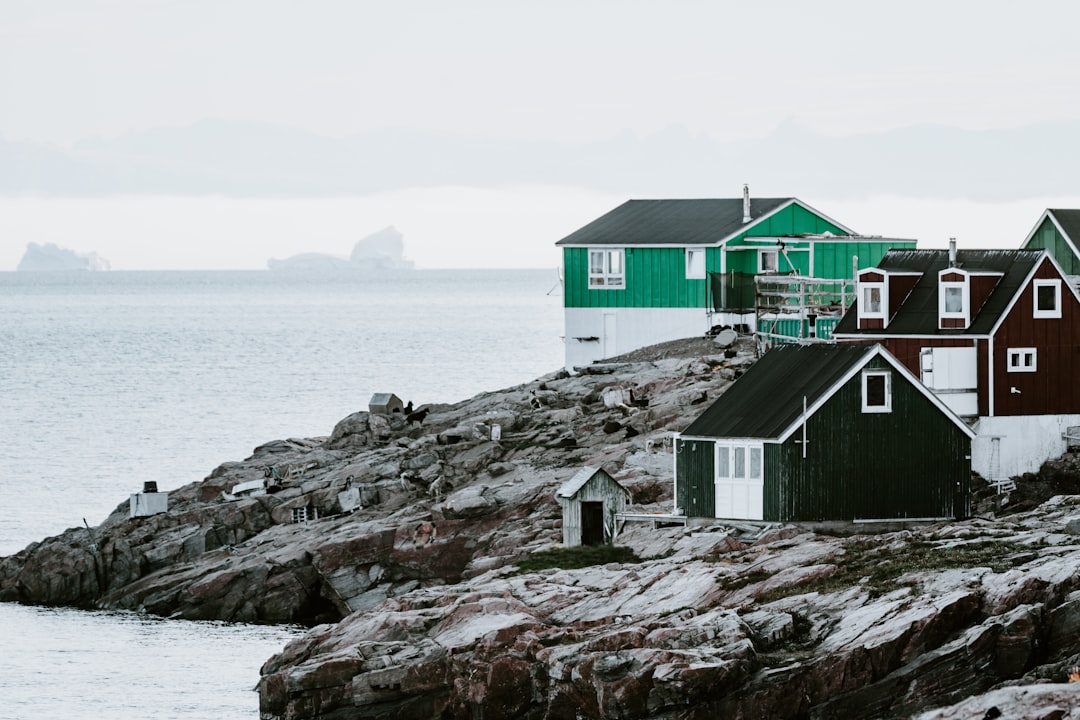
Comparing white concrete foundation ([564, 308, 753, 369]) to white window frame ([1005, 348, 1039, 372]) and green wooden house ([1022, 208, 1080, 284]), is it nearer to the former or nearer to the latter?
green wooden house ([1022, 208, 1080, 284])

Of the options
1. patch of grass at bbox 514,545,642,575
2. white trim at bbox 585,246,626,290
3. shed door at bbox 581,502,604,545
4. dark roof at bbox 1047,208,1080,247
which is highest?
dark roof at bbox 1047,208,1080,247

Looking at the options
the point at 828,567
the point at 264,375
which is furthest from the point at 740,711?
the point at 264,375

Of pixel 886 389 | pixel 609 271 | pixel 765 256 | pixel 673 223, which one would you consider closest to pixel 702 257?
pixel 765 256

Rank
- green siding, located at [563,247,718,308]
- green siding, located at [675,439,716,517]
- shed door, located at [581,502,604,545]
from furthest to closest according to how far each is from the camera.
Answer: green siding, located at [563,247,718,308], shed door, located at [581,502,604,545], green siding, located at [675,439,716,517]

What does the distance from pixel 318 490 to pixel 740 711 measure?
28.5m

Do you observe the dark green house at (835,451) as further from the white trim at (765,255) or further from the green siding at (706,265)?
the white trim at (765,255)

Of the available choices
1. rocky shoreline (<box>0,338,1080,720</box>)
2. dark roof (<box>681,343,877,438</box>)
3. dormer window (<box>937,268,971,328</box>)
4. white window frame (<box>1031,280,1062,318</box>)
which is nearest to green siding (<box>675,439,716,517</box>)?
dark roof (<box>681,343,877,438</box>)

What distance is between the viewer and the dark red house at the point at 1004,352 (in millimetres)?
50438

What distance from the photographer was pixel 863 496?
43844mm

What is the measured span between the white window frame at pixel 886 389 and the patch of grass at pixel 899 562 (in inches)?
229

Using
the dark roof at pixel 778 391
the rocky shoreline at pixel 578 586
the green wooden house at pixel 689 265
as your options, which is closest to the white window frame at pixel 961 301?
the rocky shoreline at pixel 578 586

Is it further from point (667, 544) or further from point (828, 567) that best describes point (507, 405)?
point (828, 567)

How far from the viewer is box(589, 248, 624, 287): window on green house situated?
73188mm

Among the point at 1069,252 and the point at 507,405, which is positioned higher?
the point at 1069,252
